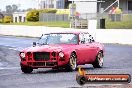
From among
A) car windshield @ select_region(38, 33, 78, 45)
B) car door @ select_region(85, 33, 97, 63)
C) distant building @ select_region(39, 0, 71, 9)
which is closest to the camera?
car windshield @ select_region(38, 33, 78, 45)

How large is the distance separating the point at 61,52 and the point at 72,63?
29.7 inches

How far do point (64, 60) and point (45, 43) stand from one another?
132cm

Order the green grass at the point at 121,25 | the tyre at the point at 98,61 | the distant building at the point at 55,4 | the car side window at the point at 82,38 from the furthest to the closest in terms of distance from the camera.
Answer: the distant building at the point at 55,4 → the green grass at the point at 121,25 → the tyre at the point at 98,61 → the car side window at the point at 82,38

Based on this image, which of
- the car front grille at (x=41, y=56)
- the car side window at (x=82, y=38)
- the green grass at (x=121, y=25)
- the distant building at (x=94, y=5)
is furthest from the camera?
the distant building at (x=94, y=5)

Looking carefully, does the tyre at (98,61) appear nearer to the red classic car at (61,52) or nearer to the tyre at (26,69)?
the red classic car at (61,52)

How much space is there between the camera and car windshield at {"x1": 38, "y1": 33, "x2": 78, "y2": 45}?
1844 cm

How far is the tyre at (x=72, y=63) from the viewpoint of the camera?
17.5 metres

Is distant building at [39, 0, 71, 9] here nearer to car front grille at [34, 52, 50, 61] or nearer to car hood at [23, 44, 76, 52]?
car hood at [23, 44, 76, 52]

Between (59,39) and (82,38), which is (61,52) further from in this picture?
(82,38)

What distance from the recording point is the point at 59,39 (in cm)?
1858

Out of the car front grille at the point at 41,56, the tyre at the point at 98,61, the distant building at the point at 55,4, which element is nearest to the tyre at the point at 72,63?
the car front grille at the point at 41,56

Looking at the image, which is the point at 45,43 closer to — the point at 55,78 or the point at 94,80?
the point at 55,78

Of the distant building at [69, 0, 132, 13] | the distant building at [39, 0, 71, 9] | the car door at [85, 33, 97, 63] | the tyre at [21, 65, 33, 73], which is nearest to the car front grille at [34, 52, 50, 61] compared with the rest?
the tyre at [21, 65, 33, 73]

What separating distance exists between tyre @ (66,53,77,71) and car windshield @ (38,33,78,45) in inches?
28.9
